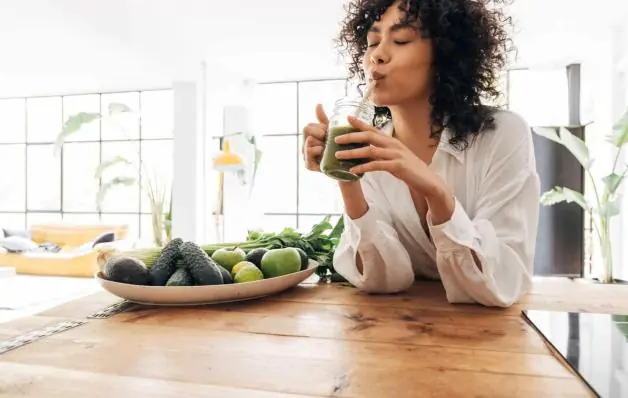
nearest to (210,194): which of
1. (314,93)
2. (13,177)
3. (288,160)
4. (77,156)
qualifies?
(288,160)

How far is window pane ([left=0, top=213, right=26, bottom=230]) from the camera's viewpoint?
30.6 ft

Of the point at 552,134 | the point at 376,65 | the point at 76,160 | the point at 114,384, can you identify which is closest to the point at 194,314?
the point at 114,384

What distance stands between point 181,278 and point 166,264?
0.05m

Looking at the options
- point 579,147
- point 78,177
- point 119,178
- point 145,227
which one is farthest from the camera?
point 78,177

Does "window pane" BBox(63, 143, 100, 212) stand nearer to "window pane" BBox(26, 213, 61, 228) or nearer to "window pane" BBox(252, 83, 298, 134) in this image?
"window pane" BBox(26, 213, 61, 228)

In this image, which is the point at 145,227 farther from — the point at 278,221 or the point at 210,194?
the point at 278,221

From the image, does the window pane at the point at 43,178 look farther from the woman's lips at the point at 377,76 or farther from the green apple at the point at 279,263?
the woman's lips at the point at 377,76

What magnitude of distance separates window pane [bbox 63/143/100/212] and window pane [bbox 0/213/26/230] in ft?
3.43

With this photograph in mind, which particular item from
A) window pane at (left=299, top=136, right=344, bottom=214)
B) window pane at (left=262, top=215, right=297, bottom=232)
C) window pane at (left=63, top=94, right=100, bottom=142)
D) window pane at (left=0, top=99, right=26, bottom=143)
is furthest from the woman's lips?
window pane at (left=0, top=99, right=26, bottom=143)

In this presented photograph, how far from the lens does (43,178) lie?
9.12 meters

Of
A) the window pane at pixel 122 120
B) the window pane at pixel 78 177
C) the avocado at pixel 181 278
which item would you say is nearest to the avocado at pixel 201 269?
the avocado at pixel 181 278

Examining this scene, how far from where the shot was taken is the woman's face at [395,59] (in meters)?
1.09

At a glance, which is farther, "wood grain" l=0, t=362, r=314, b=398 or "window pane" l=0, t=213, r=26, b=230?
"window pane" l=0, t=213, r=26, b=230

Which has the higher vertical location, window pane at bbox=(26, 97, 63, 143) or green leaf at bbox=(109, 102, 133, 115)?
window pane at bbox=(26, 97, 63, 143)
